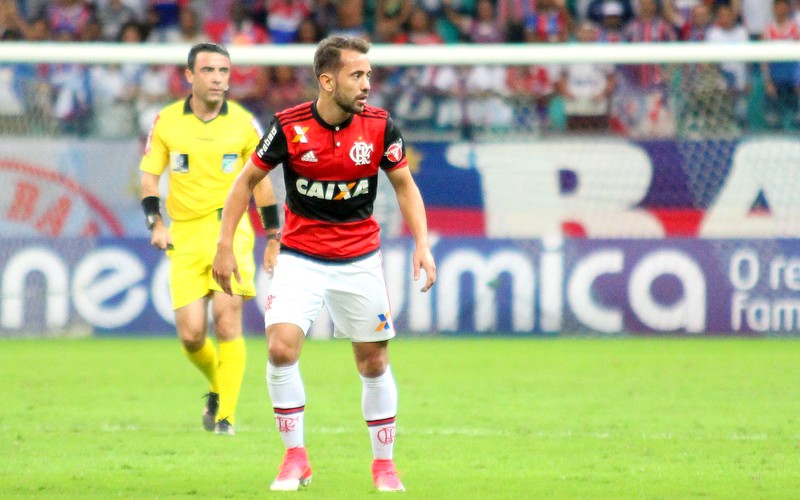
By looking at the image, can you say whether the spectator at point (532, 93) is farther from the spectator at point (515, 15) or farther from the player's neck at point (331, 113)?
the player's neck at point (331, 113)

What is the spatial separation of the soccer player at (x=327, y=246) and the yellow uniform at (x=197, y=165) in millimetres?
2200

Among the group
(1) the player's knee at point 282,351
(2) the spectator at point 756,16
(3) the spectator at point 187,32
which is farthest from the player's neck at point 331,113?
(2) the spectator at point 756,16

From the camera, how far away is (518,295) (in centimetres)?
1368

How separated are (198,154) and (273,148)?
2.52 m

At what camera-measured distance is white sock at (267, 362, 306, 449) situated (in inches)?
241

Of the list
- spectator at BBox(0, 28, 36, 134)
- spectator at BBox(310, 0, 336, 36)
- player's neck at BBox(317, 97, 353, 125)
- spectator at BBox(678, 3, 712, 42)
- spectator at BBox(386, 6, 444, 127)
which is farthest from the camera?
spectator at BBox(310, 0, 336, 36)

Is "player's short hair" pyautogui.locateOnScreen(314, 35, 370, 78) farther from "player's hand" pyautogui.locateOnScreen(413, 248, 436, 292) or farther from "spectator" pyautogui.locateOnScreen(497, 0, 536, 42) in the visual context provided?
"spectator" pyautogui.locateOnScreen(497, 0, 536, 42)

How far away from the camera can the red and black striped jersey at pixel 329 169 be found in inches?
237

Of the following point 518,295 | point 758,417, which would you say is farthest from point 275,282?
point 518,295

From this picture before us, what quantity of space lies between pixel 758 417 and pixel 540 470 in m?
2.54

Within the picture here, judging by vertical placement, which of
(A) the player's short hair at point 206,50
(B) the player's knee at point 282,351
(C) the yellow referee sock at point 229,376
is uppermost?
Result: (A) the player's short hair at point 206,50

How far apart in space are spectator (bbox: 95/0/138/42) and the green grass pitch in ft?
17.6

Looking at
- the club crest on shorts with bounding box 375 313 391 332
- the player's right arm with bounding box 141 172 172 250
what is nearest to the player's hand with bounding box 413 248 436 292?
the club crest on shorts with bounding box 375 313 391 332

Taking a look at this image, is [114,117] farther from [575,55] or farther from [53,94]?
[575,55]
